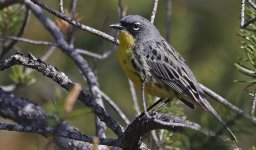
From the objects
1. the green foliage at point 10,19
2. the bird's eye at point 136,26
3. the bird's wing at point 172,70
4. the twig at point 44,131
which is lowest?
the twig at point 44,131

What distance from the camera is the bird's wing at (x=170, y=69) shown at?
4547 mm

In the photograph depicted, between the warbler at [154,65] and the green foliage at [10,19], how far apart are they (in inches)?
31.1

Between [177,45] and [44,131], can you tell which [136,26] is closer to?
[177,45]

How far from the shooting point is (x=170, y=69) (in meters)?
4.72

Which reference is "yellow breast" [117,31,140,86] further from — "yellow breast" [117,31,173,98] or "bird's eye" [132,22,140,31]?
"bird's eye" [132,22,140,31]

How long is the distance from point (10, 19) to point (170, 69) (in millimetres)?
1274

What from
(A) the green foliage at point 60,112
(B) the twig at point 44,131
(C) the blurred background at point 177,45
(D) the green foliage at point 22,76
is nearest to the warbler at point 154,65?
(D) the green foliage at point 22,76

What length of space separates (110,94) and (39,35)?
936 mm

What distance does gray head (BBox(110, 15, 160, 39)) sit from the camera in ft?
15.9

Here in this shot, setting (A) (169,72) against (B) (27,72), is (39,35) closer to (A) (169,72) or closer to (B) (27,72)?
(B) (27,72)

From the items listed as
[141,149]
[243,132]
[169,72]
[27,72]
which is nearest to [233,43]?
[169,72]

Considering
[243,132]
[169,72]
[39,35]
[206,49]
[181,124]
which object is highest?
[39,35]

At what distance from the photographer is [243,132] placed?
236 centimetres

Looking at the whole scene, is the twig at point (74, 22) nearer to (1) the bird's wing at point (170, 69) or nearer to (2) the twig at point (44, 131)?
(1) the bird's wing at point (170, 69)
